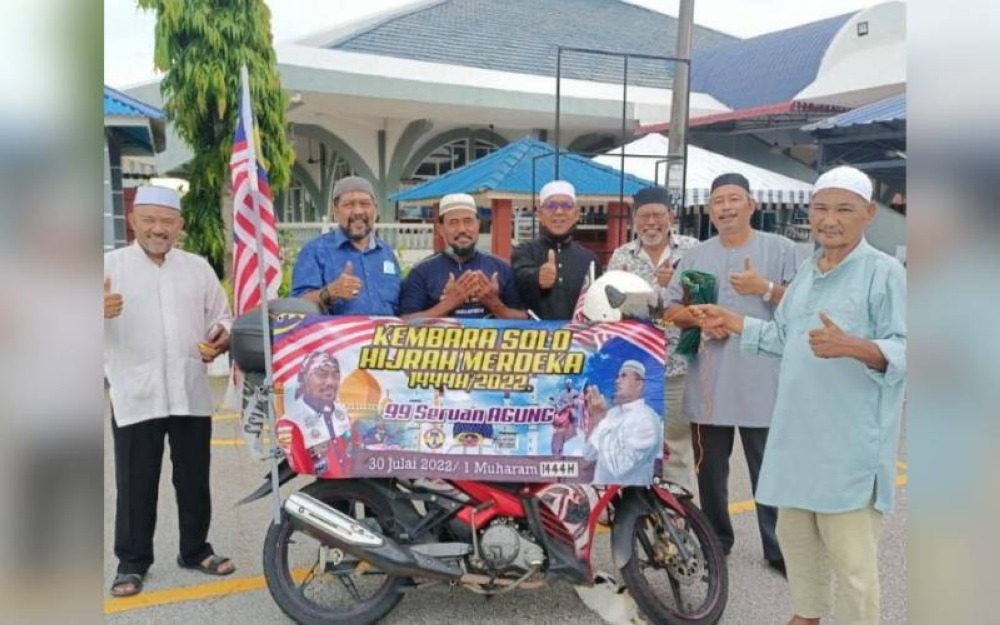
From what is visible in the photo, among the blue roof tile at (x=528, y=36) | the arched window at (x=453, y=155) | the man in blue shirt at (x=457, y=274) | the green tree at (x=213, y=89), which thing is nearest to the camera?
the man in blue shirt at (x=457, y=274)

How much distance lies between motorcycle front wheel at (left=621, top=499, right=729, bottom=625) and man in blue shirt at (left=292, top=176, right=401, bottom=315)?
1.58m

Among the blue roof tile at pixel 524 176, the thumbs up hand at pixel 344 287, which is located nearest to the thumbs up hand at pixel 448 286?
the thumbs up hand at pixel 344 287

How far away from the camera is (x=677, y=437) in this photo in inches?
172

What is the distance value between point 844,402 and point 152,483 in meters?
2.93

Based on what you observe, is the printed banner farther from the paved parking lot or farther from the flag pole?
the paved parking lot

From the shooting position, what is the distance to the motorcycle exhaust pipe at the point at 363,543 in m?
3.15

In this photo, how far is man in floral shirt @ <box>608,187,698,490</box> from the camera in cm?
421

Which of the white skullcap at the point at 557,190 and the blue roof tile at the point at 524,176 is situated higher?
the blue roof tile at the point at 524,176

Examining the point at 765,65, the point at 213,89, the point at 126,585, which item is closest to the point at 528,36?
the point at 765,65

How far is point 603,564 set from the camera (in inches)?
158

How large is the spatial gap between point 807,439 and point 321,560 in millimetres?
1941

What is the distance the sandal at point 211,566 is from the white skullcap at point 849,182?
3.17 meters

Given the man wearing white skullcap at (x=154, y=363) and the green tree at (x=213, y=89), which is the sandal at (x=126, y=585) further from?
the green tree at (x=213, y=89)
